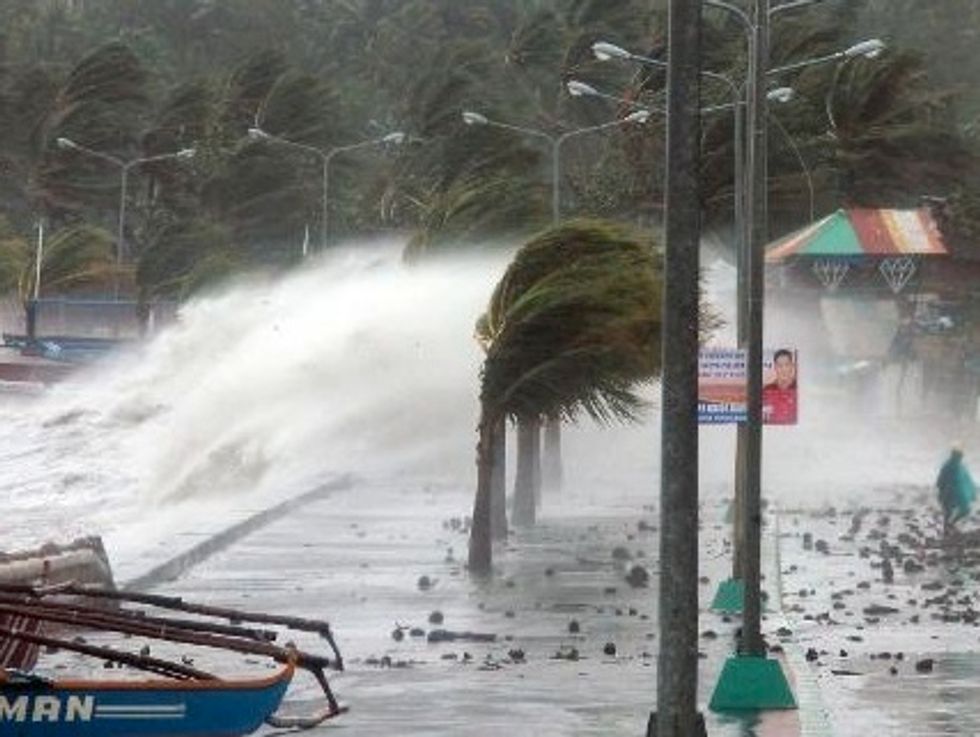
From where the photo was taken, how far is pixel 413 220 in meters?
115

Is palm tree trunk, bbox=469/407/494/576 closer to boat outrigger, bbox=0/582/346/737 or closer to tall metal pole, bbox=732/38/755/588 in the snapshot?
tall metal pole, bbox=732/38/755/588

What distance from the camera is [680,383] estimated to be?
14742 mm

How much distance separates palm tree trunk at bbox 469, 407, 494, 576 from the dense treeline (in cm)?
4146

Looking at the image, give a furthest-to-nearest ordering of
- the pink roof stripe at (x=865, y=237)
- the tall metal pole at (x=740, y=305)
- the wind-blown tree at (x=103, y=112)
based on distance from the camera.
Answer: the wind-blown tree at (x=103, y=112) < the pink roof stripe at (x=865, y=237) < the tall metal pole at (x=740, y=305)

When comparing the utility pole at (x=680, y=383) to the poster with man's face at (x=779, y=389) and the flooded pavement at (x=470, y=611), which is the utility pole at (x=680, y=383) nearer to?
the flooded pavement at (x=470, y=611)

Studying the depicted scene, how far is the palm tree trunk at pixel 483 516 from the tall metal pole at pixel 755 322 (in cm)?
1130

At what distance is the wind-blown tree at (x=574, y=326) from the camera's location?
32.4 m

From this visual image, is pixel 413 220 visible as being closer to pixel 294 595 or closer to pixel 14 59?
pixel 14 59

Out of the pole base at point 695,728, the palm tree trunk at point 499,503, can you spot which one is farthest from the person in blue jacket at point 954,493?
the pole base at point 695,728

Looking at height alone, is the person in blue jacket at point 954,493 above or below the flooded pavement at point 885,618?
above

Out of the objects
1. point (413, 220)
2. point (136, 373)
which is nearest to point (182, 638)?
point (136, 373)

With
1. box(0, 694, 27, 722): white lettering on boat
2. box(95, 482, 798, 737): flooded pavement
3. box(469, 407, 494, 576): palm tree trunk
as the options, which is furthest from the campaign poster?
box(0, 694, 27, 722): white lettering on boat

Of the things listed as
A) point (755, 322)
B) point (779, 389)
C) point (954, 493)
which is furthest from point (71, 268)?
point (755, 322)

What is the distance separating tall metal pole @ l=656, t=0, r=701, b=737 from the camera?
14750 mm
